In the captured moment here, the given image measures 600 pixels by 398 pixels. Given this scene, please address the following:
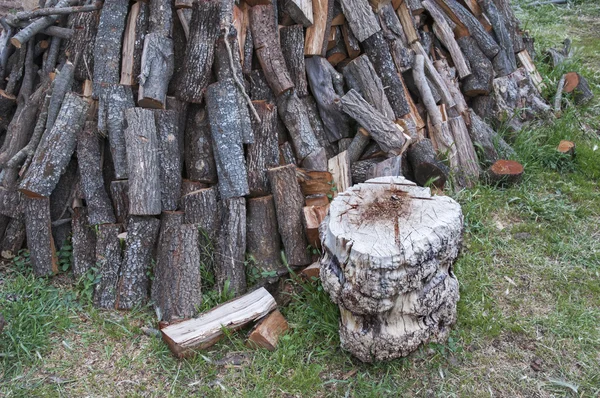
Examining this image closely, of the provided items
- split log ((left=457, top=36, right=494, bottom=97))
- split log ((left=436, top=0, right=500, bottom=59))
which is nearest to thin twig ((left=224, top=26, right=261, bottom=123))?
split log ((left=457, top=36, right=494, bottom=97))

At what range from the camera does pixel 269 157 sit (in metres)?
3.47

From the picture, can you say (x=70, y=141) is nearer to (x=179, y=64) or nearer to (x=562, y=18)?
(x=179, y=64)

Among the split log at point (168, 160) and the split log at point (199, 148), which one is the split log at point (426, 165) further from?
the split log at point (168, 160)

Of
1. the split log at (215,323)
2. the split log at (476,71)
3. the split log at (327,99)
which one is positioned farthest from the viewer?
the split log at (476,71)

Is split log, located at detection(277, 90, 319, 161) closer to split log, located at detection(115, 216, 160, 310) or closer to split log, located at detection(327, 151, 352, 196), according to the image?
split log, located at detection(327, 151, 352, 196)

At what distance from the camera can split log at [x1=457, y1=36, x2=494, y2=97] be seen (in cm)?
468

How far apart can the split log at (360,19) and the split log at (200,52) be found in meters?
1.10

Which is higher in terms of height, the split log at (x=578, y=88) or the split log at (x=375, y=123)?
the split log at (x=375, y=123)

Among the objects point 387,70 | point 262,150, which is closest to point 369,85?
point 387,70

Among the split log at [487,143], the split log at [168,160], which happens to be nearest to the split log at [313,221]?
the split log at [168,160]

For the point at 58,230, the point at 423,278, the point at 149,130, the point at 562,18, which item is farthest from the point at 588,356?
the point at 562,18

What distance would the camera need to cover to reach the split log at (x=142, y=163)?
3.22 m

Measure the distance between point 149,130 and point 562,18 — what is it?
7381 mm

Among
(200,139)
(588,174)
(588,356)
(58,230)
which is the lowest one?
(588,356)
